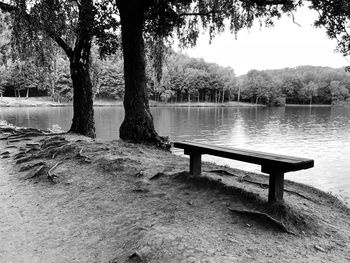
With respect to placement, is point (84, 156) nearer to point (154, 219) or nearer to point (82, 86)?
point (154, 219)

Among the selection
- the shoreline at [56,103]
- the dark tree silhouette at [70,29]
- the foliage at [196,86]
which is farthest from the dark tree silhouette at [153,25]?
the foliage at [196,86]

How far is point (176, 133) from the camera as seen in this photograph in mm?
28469

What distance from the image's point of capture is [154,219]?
4.25 meters

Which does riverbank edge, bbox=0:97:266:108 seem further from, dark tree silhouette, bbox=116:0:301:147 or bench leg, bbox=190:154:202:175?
bench leg, bbox=190:154:202:175

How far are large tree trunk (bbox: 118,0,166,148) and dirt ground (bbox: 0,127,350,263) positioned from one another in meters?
2.51

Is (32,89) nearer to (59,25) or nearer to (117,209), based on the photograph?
(59,25)

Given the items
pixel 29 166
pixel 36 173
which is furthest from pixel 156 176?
pixel 29 166

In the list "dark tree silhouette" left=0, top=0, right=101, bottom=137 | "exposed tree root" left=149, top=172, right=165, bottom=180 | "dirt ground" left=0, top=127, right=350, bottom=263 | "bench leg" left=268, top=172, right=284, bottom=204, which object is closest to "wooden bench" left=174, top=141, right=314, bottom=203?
"bench leg" left=268, top=172, right=284, bottom=204

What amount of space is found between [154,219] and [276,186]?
1.81 meters

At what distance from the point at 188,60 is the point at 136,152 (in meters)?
109

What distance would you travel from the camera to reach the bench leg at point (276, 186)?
163 inches

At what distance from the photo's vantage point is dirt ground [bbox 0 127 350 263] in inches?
137

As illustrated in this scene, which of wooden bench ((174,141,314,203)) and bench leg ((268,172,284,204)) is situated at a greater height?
wooden bench ((174,141,314,203))

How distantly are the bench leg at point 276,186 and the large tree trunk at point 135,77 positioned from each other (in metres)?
5.64
